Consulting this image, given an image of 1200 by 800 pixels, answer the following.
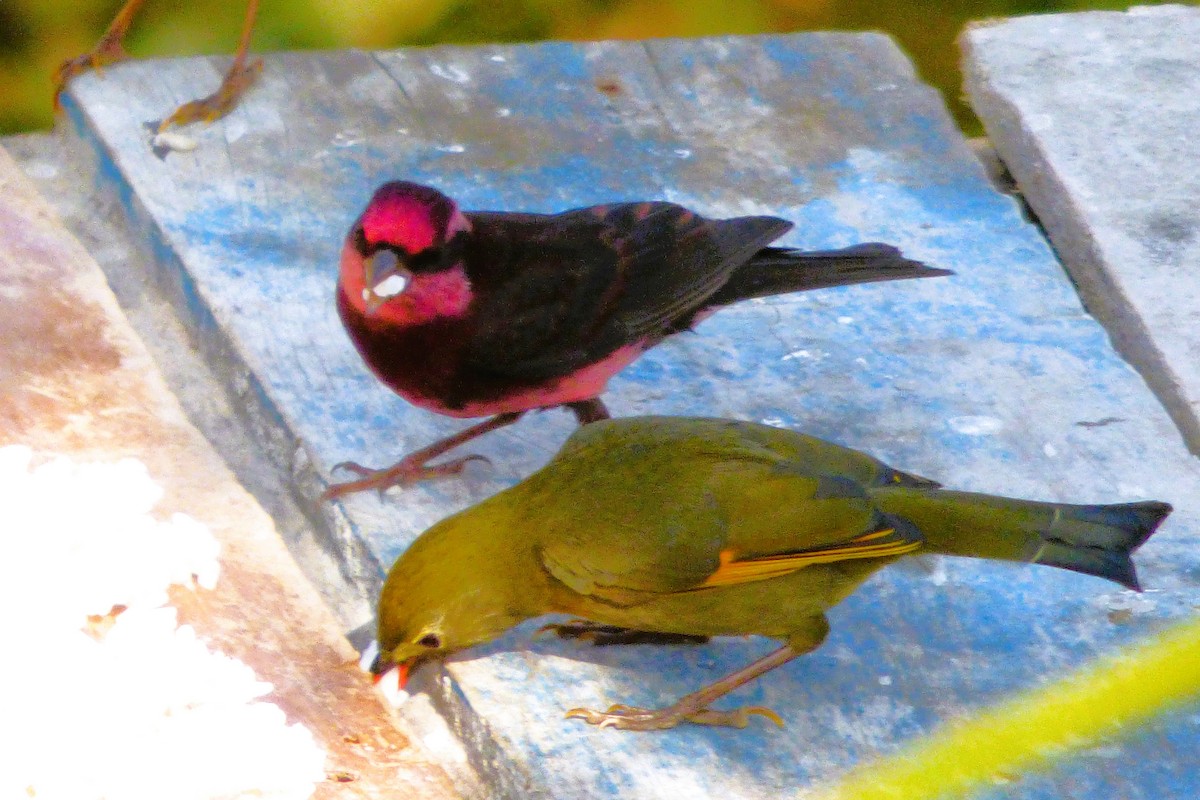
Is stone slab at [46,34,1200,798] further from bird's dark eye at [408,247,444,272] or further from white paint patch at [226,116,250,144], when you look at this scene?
bird's dark eye at [408,247,444,272]

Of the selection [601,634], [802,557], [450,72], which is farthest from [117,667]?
[450,72]

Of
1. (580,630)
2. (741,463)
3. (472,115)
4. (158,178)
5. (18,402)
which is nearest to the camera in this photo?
(741,463)

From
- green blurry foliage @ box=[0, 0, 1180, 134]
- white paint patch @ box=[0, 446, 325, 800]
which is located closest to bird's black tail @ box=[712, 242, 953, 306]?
white paint patch @ box=[0, 446, 325, 800]

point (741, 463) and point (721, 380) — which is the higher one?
point (741, 463)

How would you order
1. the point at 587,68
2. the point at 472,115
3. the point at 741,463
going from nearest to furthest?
1. the point at 741,463
2. the point at 472,115
3. the point at 587,68

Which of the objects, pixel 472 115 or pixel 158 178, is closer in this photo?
pixel 158 178

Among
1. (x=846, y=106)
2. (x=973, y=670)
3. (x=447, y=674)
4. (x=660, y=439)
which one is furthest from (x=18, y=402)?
(x=846, y=106)

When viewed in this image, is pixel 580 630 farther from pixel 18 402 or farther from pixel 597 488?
pixel 18 402

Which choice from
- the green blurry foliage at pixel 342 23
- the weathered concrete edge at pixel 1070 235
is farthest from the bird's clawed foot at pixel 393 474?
the green blurry foliage at pixel 342 23
